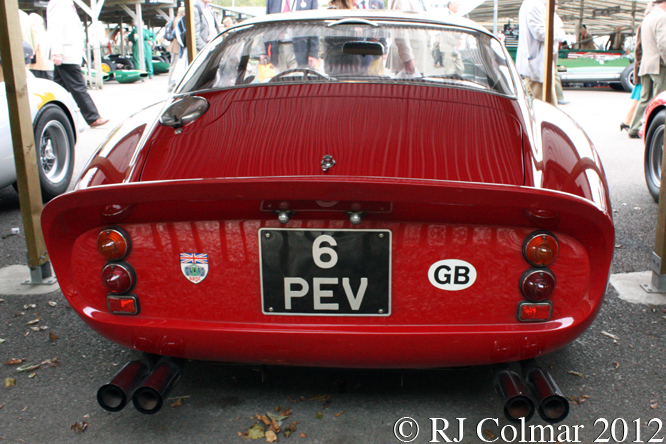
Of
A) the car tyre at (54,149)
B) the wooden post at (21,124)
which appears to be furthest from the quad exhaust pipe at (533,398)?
the car tyre at (54,149)

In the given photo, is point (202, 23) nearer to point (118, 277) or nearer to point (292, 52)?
point (292, 52)

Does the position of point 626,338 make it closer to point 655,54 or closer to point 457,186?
point 457,186

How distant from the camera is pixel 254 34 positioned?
2867 mm

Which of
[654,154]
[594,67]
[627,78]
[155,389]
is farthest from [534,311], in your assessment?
[594,67]

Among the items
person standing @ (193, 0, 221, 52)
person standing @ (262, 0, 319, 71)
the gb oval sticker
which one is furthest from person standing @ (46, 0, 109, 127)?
the gb oval sticker

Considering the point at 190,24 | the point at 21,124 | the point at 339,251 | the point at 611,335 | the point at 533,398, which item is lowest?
the point at 611,335

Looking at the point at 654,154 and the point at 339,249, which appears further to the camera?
the point at 654,154

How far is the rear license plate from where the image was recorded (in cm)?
181

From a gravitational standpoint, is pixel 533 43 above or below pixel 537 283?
above

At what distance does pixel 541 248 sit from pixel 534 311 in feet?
0.63

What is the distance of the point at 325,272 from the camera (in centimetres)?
183

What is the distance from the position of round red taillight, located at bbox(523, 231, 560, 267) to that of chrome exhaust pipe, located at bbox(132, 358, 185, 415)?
110 cm

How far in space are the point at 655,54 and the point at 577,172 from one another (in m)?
6.25

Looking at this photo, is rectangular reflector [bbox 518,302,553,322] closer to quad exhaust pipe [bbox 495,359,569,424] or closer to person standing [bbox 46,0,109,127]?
quad exhaust pipe [bbox 495,359,569,424]
